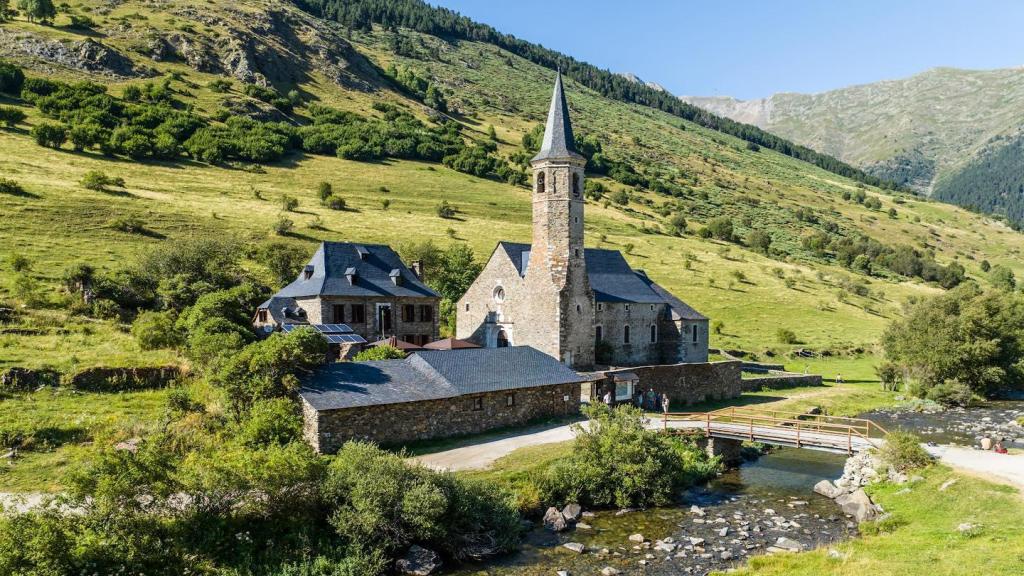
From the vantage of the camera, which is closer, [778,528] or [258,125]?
[778,528]

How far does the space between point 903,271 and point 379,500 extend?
4717 inches

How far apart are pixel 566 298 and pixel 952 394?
28363 millimetres

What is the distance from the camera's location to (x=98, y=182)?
220 ft

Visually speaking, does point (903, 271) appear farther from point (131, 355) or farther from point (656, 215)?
point (131, 355)

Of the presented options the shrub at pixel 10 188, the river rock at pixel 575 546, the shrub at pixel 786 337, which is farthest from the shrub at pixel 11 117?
the shrub at pixel 786 337

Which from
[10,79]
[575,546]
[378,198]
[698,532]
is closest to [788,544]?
[698,532]

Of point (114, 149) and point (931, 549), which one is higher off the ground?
point (114, 149)

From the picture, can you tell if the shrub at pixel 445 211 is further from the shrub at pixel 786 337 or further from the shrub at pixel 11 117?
the shrub at pixel 11 117

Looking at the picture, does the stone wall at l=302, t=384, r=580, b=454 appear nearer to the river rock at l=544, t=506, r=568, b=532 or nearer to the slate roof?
the river rock at l=544, t=506, r=568, b=532

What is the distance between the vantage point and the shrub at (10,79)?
89.4m

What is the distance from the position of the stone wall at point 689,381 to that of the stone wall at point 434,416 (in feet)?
16.7

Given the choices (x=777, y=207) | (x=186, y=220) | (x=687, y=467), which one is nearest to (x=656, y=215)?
(x=777, y=207)

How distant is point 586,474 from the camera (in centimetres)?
2294

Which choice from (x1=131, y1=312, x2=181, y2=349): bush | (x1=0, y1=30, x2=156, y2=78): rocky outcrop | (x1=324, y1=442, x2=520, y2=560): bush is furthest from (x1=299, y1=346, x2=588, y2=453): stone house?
(x1=0, y1=30, x2=156, y2=78): rocky outcrop
